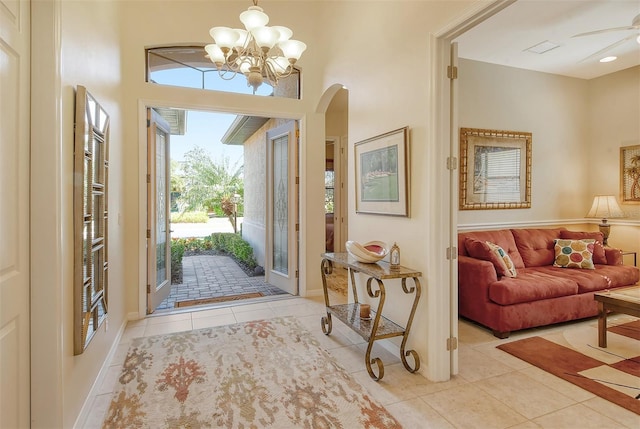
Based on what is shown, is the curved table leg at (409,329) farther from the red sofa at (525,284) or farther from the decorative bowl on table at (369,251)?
the red sofa at (525,284)

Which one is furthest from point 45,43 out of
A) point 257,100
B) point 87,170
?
point 257,100

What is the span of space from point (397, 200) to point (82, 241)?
2.23 metres

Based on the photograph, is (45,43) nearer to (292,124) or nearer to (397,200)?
(397,200)

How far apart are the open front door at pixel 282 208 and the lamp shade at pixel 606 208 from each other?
423cm

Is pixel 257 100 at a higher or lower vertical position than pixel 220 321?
higher

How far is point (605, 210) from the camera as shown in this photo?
183 inches

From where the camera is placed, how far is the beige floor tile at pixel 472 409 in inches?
79.4

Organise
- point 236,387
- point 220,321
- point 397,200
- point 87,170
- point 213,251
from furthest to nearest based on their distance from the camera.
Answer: point 213,251 < point 220,321 < point 397,200 < point 236,387 < point 87,170

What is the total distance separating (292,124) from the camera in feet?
15.4

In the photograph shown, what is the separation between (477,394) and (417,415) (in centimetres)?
53

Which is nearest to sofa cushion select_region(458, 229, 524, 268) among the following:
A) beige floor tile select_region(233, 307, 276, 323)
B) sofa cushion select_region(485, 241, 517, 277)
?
sofa cushion select_region(485, 241, 517, 277)

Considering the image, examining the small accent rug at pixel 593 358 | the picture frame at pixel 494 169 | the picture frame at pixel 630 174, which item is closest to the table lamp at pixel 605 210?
the picture frame at pixel 630 174

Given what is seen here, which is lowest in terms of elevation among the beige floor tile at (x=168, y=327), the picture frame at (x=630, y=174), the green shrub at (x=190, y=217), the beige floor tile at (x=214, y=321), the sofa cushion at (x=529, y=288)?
the beige floor tile at (x=168, y=327)

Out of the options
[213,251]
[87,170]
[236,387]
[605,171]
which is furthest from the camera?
[213,251]
